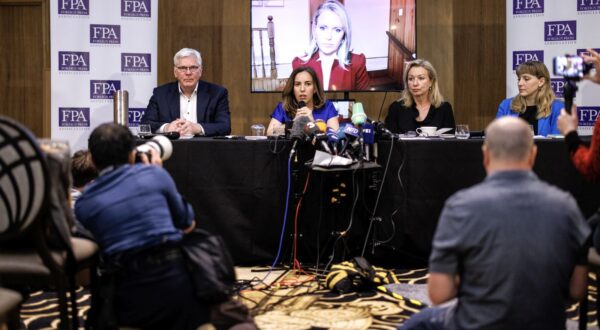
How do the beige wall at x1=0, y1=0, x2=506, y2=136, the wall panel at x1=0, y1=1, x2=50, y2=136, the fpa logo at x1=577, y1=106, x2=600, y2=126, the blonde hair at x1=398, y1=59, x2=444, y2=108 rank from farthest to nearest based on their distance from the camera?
the wall panel at x1=0, y1=1, x2=50, y2=136
the beige wall at x1=0, y1=0, x2=506, y2=136
the fpa logo at x1=577, y1=106, x2=600, y2=126
the blonde hair at x1=398, y1=59, x2=444, y2=108

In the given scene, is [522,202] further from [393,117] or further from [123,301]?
[393,117]

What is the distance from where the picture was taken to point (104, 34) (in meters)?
7.18

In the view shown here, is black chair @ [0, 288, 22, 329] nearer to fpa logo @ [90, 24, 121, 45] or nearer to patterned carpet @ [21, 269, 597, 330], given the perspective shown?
patterned carpet @ [21, 269, 597, 330]

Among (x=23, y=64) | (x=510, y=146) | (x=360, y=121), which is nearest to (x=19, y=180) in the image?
(x=510, y=146)

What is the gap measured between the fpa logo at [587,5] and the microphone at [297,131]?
3.34 meters

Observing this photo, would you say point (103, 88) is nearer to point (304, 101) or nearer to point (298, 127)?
point (304, 101)

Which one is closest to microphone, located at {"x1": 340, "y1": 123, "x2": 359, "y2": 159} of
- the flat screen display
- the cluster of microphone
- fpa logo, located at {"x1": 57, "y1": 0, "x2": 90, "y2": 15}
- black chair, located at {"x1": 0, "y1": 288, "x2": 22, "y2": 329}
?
the cluster of microphone

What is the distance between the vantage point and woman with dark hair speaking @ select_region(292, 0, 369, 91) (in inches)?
281

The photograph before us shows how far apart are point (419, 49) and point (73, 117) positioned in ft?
11.0

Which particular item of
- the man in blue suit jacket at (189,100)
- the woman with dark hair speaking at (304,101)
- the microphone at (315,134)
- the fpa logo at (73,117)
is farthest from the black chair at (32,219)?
the fpa logo at (73,117)

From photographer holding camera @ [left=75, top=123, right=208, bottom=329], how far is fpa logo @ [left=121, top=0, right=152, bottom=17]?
462cm

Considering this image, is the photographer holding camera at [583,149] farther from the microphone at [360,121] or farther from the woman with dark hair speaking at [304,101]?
the woman with dark hair speaking at [304,101]

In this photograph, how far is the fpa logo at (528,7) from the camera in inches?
279

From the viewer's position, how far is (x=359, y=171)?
5047mm
